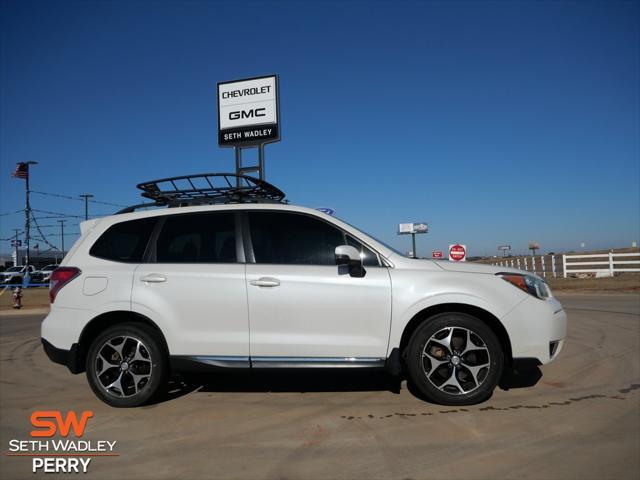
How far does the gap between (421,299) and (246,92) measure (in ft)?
32.9

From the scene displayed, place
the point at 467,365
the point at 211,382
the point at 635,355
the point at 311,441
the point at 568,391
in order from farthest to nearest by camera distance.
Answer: the point at 635,355, the point at 211,382, the point at 568,391, the point at 467,365, the point at 311,441

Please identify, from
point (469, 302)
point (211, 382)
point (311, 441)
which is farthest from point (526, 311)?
point (211, 382)

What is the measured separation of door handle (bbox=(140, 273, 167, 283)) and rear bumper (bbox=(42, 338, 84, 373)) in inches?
35.8

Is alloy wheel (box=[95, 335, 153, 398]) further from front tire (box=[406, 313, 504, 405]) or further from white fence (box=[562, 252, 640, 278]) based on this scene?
white fence (box=[562, 252, 640, 278])

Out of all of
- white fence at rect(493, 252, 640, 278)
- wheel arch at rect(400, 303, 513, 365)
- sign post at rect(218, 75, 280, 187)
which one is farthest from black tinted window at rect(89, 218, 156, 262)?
white fence at rect(493, 252, 640, 278)

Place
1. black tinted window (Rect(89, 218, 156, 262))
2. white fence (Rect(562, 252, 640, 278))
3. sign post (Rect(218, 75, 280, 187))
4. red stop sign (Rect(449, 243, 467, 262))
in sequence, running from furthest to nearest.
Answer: white fence (Rect(562, 252, 640, 278)) < red stop sign (Rect(449, 243, 467, 262)) < sign post (Rect(218, 75, 280, 187)) < black tinted window (Rect(89, 218, 156, 262))

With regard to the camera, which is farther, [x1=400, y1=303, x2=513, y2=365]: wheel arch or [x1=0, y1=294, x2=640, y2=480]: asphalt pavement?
[x1=400, y1=303, x2=513, y2=365]: wheel arch

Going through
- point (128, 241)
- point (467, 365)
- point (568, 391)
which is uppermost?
point (128, 241)

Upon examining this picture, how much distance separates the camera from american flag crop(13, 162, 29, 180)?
149 feet

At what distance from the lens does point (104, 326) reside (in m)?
4.36

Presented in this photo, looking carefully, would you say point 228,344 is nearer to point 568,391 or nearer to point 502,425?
point 502,425

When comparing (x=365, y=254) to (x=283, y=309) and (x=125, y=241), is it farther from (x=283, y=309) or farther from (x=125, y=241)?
(x=125, y=241)

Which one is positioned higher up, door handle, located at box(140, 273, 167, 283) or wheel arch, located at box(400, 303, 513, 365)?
door handle, located at box(140, 273, 167, 283)

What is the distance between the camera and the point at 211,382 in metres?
5.11
